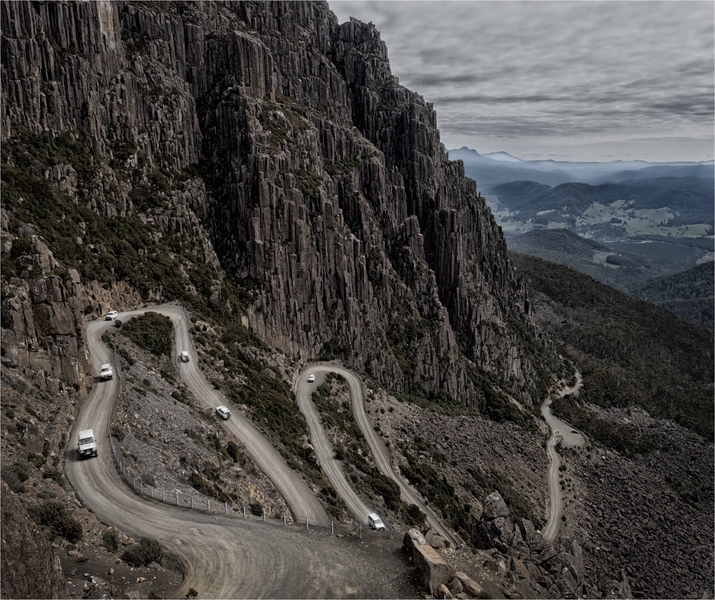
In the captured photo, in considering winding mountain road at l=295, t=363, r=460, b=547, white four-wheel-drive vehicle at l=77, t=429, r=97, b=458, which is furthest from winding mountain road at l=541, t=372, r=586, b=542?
white four-wheel-drive vehicle at l=77, t=429, r=97, b=458

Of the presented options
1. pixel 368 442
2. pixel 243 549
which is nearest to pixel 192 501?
pixel 243 549

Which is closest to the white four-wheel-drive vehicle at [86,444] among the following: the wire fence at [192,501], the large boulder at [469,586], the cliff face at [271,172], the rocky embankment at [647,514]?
the wire fence at [192,501]

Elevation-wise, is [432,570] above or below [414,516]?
above

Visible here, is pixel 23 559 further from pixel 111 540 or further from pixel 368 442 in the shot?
pixel 368 442

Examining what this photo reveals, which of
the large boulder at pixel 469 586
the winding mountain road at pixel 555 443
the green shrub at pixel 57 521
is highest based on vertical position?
the green shrub at pixel 57 521

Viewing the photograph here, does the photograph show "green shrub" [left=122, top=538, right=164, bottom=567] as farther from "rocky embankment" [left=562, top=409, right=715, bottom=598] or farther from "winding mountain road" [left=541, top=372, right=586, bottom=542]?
"winding mountain road" [left=541, top=372, right=586, bottom=542]

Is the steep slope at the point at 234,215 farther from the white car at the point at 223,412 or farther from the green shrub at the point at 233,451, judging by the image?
the green shrub at the point at 233,451
